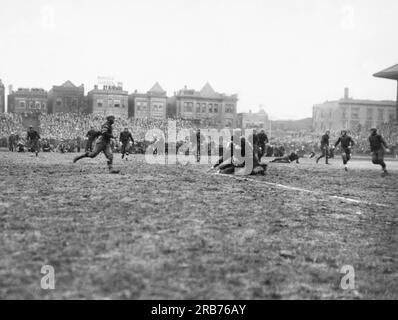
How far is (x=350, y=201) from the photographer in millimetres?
9414

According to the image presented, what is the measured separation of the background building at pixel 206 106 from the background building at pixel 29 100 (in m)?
20.9

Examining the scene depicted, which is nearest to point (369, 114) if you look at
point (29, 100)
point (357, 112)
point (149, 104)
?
point (357, 112)

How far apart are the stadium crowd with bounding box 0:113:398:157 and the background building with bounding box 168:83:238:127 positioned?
40.7 ft

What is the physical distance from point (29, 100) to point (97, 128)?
24.5 metres

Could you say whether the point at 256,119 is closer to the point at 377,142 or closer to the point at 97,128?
the point at 97,128

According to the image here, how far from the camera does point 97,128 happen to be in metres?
52.0

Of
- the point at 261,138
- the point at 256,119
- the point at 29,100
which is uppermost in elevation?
the point at 29,100

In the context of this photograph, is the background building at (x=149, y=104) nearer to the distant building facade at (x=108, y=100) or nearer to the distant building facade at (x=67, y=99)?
the distant building facade at (x=108, y=100)

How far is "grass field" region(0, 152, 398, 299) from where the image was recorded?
3773mm

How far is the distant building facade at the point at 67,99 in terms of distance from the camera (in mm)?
71688

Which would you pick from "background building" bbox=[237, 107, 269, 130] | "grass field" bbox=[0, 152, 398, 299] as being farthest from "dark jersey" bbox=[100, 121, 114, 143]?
"background building" bbox=[237, 107, 269, 130]

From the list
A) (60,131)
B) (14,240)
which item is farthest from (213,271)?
(60,131)

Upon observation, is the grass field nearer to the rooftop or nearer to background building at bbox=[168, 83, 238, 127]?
the rooftop
